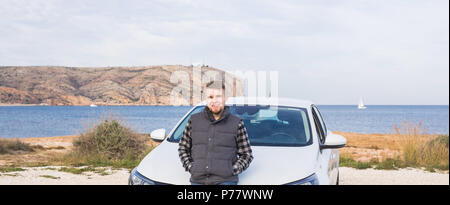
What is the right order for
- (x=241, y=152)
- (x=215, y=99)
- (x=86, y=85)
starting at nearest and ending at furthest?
(x=215, y=99)
(x=241, y=152)
(x=86, y=85)

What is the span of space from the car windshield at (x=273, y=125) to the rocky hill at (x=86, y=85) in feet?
347

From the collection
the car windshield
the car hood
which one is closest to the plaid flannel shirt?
the car hood

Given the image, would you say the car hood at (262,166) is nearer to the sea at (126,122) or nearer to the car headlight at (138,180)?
the car headlight at (138,180)

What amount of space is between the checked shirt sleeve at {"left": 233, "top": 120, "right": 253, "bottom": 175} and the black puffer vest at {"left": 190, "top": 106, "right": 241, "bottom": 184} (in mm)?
45

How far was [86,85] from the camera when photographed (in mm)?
118000

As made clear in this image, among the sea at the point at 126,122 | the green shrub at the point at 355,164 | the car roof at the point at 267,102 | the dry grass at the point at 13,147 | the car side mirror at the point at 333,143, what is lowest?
the sea at the point at 126,122

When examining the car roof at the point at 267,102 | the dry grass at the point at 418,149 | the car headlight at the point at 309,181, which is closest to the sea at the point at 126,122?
the dry grass at the point at 418,149

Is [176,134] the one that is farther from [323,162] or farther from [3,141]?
[3,141]

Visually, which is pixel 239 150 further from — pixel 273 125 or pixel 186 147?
pixel 273 125

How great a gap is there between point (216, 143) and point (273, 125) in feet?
6.57

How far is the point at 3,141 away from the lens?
17.8 metres

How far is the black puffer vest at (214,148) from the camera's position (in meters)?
3.79

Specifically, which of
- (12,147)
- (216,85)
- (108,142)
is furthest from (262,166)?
(12,147)

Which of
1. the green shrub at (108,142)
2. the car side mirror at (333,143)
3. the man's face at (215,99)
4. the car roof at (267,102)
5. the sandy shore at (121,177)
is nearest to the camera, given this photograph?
the man's face at (215,99)
